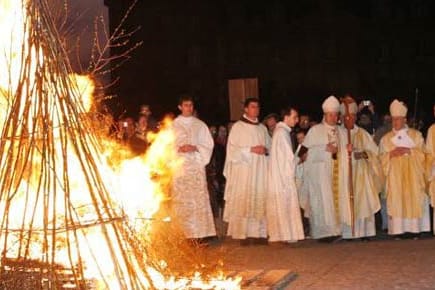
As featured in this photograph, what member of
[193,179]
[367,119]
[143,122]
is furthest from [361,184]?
[143,122]

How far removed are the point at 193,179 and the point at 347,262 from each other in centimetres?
289

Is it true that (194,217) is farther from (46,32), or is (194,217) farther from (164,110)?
(164,110)

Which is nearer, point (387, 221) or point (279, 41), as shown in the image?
point (387, 221)

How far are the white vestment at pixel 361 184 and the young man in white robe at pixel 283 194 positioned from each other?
782mm

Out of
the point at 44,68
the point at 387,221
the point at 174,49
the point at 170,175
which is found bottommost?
the point at 387,221

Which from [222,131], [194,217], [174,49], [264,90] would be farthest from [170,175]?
[174,49]

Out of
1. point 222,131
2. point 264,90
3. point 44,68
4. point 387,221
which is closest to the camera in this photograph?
point 44,68

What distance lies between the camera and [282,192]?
483 inches

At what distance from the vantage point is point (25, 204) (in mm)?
5898

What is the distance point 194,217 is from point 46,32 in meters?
6.79

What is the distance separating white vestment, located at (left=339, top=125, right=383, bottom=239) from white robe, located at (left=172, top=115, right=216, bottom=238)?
1787 millimetres

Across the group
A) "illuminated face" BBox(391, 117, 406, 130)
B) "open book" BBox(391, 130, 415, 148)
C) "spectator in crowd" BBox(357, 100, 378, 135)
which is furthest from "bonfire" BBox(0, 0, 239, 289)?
"spectator in crowd" BBox(357, 100, 378, 135)

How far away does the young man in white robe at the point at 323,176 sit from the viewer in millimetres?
12484

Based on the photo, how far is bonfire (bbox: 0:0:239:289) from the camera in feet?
18.9
